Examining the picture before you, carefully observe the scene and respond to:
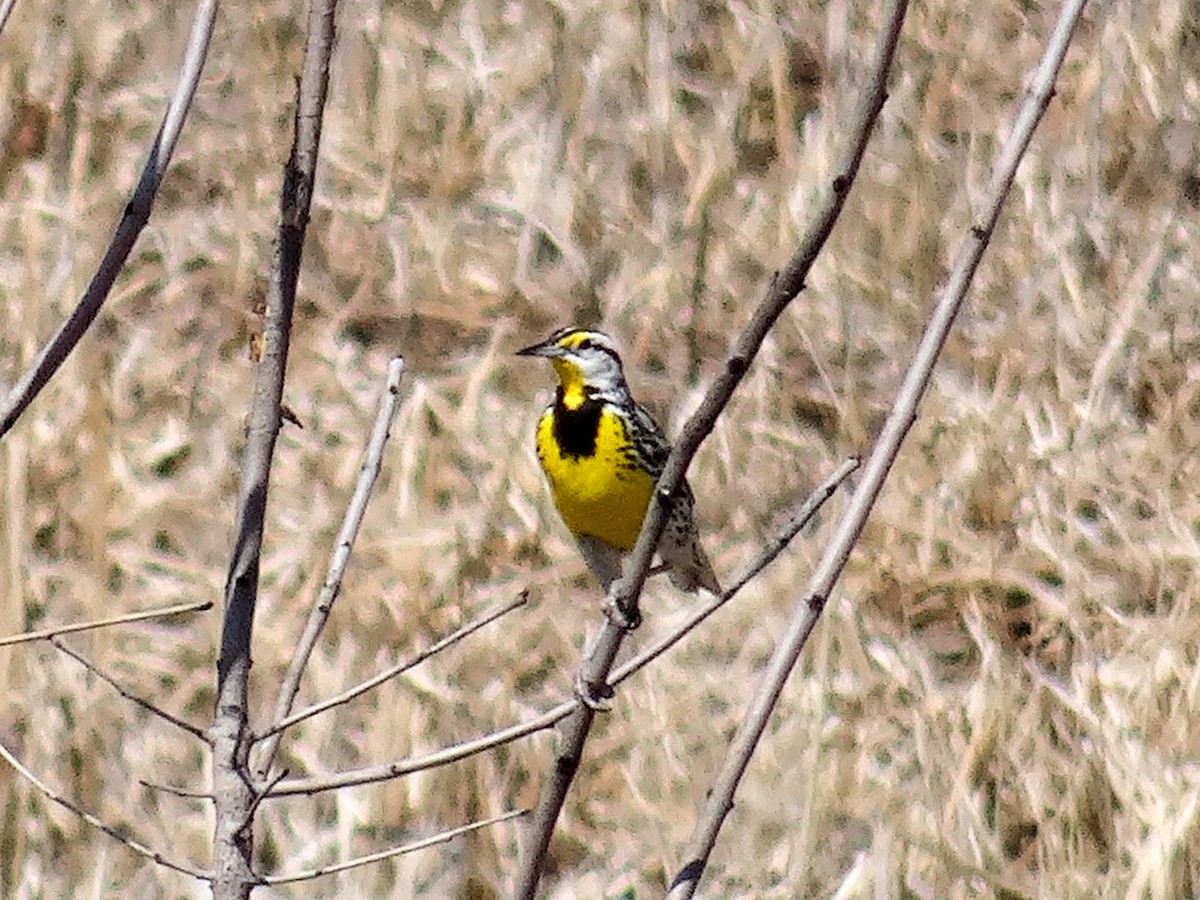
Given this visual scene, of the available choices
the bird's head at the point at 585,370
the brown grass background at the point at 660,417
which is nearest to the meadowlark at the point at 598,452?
the bird's head at the point at 585,370

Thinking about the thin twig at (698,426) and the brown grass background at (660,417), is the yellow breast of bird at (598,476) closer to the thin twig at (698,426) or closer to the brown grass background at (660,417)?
the brown grass background at (660,417)

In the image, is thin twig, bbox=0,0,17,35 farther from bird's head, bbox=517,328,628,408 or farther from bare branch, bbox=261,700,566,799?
bird's head, bbox=517,328,628,408

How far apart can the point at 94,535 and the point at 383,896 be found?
3.84ft

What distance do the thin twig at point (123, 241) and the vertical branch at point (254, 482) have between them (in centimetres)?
6

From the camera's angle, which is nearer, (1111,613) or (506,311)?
(1111,613)

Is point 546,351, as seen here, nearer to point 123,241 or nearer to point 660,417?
point 660,417

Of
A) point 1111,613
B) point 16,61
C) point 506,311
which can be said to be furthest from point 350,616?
point 16,61

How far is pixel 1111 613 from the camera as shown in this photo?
4.15 metres

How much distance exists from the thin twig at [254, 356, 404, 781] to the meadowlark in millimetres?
1515

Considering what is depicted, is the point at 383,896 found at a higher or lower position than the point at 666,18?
lower

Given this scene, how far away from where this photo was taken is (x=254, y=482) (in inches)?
47.2

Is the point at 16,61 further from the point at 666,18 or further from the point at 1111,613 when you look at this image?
the point at 1111,613

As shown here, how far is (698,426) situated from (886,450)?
0.11 metres

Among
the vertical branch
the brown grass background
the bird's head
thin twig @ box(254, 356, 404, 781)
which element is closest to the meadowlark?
the bird's head
